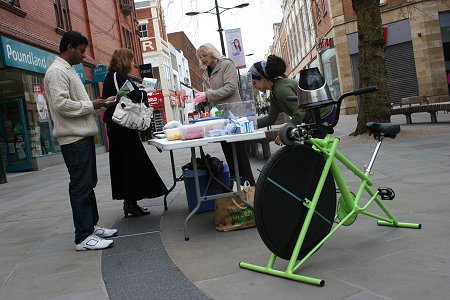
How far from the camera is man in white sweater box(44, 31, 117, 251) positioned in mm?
4254

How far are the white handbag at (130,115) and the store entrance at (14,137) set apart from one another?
1199 centimetres

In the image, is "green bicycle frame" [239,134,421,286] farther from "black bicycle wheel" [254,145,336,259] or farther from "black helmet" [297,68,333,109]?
"black helmet" [297,68,333,109]

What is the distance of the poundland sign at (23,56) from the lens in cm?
1327

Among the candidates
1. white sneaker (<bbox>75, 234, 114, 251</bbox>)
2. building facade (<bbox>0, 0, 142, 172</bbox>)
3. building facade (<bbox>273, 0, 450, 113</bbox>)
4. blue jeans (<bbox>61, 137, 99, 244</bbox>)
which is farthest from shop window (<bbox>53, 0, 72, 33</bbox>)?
white sneaker (<bbox>75, 234, 114, 251</bbox>)

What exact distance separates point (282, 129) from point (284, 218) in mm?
568

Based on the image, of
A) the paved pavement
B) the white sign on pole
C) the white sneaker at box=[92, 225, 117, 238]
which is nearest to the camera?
the paved pavement

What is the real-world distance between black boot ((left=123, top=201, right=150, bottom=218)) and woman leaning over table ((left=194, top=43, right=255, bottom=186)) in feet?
3.96

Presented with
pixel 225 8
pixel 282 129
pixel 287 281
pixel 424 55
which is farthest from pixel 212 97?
pixel 424 55

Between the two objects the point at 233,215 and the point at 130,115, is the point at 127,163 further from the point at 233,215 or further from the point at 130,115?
the point at 233,215

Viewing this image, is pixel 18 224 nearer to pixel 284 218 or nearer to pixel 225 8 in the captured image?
pixel 284 218

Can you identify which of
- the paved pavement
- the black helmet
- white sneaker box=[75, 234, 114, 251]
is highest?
the black helmet

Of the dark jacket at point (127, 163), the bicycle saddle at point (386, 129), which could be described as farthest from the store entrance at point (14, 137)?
the bicycle saddle at point (386, 129)

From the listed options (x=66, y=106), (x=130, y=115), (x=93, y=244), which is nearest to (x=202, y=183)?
(x=130, y=115)

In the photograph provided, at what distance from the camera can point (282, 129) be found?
10.3ft
